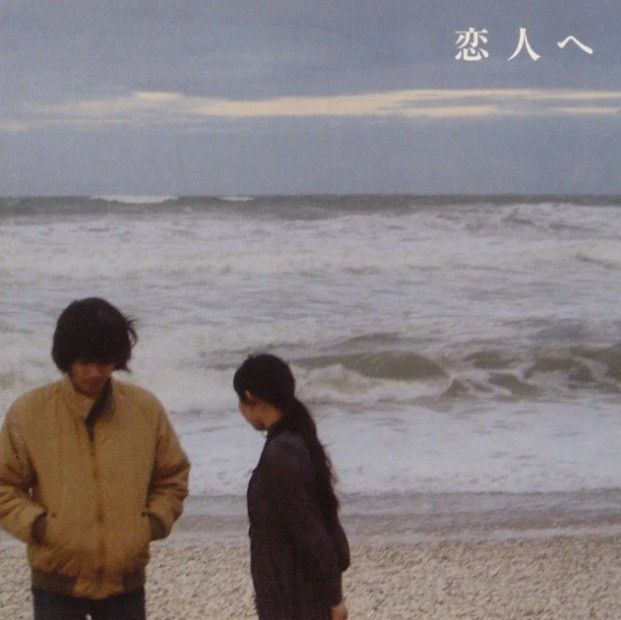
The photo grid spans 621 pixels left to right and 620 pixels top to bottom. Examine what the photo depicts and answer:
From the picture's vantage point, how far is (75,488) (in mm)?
1741

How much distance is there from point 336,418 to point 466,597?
3099 millimetres

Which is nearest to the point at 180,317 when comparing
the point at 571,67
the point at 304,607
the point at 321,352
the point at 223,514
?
the point at 321,352

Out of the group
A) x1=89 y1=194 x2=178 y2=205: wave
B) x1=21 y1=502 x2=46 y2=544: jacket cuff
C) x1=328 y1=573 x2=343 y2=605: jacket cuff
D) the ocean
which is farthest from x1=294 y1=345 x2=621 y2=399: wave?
x1=21 y1=502 x2=46 y2=544: jacket cuff

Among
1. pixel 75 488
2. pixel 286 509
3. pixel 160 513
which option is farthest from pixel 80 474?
pixel 286 509

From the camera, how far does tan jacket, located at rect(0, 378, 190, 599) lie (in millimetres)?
1743

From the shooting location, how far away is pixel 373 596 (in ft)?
10.4

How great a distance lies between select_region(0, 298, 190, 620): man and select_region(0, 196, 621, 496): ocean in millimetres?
2825

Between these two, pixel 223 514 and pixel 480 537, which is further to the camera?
pixel 223 514

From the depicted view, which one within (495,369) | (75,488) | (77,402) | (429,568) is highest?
(77,402)

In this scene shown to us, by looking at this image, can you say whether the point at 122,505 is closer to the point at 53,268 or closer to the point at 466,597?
the point at 466,597

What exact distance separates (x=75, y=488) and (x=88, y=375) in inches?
6.8

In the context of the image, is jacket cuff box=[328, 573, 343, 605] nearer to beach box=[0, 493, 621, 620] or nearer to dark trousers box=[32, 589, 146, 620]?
dark trousers box=[32, 589, 146, 620]

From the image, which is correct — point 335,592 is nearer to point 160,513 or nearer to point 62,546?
point 160,513

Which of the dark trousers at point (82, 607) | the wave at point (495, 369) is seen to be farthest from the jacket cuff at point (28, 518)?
the wave at point (495, 369)
